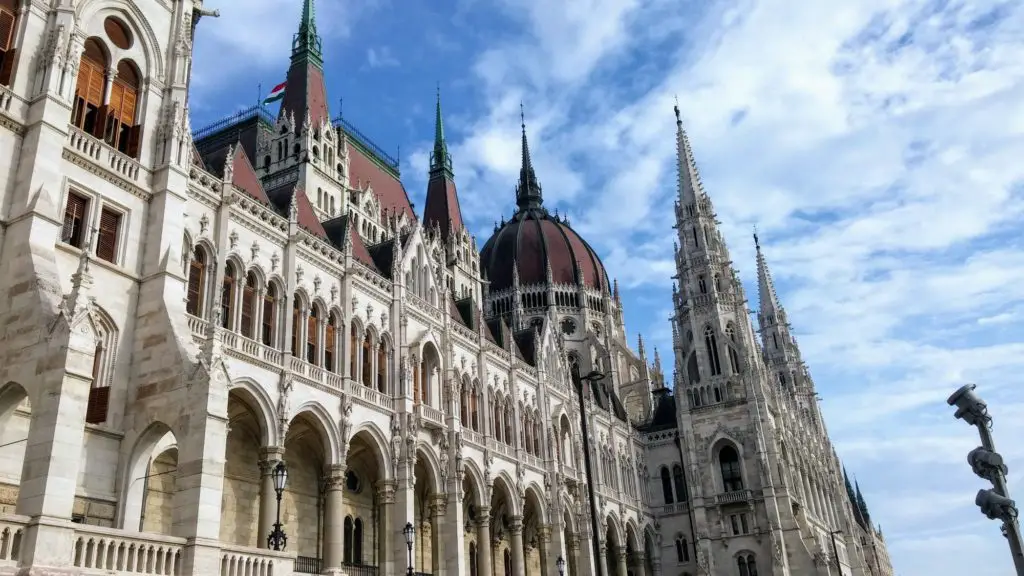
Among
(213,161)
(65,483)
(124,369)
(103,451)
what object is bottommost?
(65,483)

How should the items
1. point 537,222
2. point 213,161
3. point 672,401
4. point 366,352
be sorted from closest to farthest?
point 213,161 < point 366,352 < point 672,401 < point 537,222

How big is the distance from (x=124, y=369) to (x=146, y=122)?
6.55 metres

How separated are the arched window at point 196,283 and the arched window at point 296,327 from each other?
4136mm

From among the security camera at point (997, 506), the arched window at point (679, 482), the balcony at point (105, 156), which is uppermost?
the balcony at point (105, 156)

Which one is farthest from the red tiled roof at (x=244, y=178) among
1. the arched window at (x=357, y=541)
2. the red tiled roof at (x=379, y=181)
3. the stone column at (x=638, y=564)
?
the stone column at (x=638, y=564)

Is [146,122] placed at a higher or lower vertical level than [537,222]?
lower

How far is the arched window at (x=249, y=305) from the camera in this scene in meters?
27.1

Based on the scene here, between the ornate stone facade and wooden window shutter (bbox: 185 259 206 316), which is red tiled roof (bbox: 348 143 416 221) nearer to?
the ornate stone facade

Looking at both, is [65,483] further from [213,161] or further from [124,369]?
[213,161]

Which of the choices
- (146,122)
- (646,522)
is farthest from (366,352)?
(646,522)

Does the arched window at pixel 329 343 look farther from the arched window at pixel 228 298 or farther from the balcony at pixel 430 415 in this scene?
the balcony at pixel 430 415

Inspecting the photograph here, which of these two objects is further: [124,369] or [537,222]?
[537,222]

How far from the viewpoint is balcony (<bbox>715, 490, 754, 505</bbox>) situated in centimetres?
5528

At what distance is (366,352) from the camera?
32.8 m
